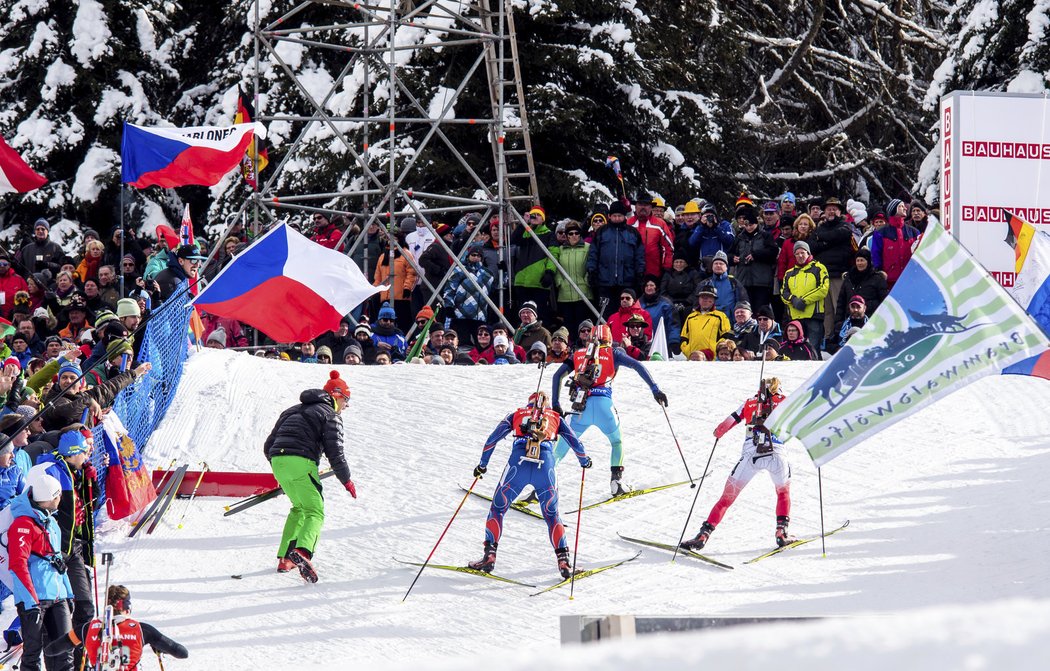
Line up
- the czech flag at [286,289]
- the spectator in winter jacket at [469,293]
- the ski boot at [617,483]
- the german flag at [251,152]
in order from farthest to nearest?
the german flag at [251,152] < the spectator in winter jacket at [469,293] < the ski boot at [617,483] < the czech flag at [286,289]

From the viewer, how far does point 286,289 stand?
11695 mm

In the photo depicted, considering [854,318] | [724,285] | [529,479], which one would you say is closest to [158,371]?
[529,479]

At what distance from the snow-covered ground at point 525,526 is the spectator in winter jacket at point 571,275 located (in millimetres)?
1540

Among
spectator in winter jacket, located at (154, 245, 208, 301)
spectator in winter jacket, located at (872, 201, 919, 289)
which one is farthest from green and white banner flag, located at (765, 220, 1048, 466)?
spectator in winter jacket, located at (872, 201, 919, 289)

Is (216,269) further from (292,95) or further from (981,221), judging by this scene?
(981,221)

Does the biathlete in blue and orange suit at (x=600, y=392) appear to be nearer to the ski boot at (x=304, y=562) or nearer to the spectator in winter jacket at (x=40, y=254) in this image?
the ski boot at (x=304, y=562)

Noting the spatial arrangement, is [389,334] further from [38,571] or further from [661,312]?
[38,571]

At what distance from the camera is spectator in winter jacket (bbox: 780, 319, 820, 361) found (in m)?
16.1

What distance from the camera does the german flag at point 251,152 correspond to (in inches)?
742

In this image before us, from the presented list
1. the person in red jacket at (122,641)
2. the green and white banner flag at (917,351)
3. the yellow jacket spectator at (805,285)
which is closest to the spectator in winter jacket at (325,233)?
the yellow jacket spectator at (805,285)

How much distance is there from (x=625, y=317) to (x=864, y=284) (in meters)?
2.72

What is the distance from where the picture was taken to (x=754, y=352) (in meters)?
16.5

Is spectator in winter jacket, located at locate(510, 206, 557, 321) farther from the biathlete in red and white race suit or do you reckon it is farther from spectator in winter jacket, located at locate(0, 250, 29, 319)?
the biathlete in red and white race suit

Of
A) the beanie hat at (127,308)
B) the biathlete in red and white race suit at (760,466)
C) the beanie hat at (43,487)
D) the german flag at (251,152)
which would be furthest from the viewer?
the german flag at (251,152)
